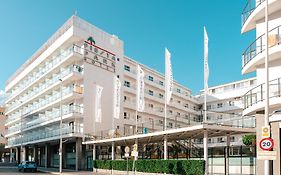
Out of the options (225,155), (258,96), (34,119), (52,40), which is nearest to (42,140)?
(34,119)

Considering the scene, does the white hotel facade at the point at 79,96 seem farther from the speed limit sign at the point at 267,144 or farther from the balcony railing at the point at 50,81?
the speed limit sign at the point at 267,144

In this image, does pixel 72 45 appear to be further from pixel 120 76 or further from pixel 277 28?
pixel 277 28

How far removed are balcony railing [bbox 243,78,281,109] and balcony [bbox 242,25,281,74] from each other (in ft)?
4.41

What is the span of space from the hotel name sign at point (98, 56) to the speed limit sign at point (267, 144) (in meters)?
39.9

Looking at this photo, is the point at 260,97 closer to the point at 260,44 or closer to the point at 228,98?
the point at 260,44

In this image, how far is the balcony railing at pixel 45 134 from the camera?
50.2m

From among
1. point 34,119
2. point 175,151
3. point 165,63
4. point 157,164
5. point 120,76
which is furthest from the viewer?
point 34,119

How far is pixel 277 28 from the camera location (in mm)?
19953

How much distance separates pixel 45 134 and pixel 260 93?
43860 millimetres

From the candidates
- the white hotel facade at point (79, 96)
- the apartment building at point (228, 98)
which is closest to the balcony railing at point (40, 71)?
the white hotel facade at point (79, 96)

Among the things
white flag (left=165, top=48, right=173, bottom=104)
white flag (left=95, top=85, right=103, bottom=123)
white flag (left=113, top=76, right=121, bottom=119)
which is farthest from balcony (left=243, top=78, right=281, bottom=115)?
white flag (left=95, top=85, right=103, bottom=123)

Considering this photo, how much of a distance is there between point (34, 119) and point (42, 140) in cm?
1007

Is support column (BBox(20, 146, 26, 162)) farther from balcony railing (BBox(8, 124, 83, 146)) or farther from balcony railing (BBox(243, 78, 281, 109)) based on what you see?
balcony railing (BBox(243, 78, 281, 109))

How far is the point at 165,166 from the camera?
104ft
